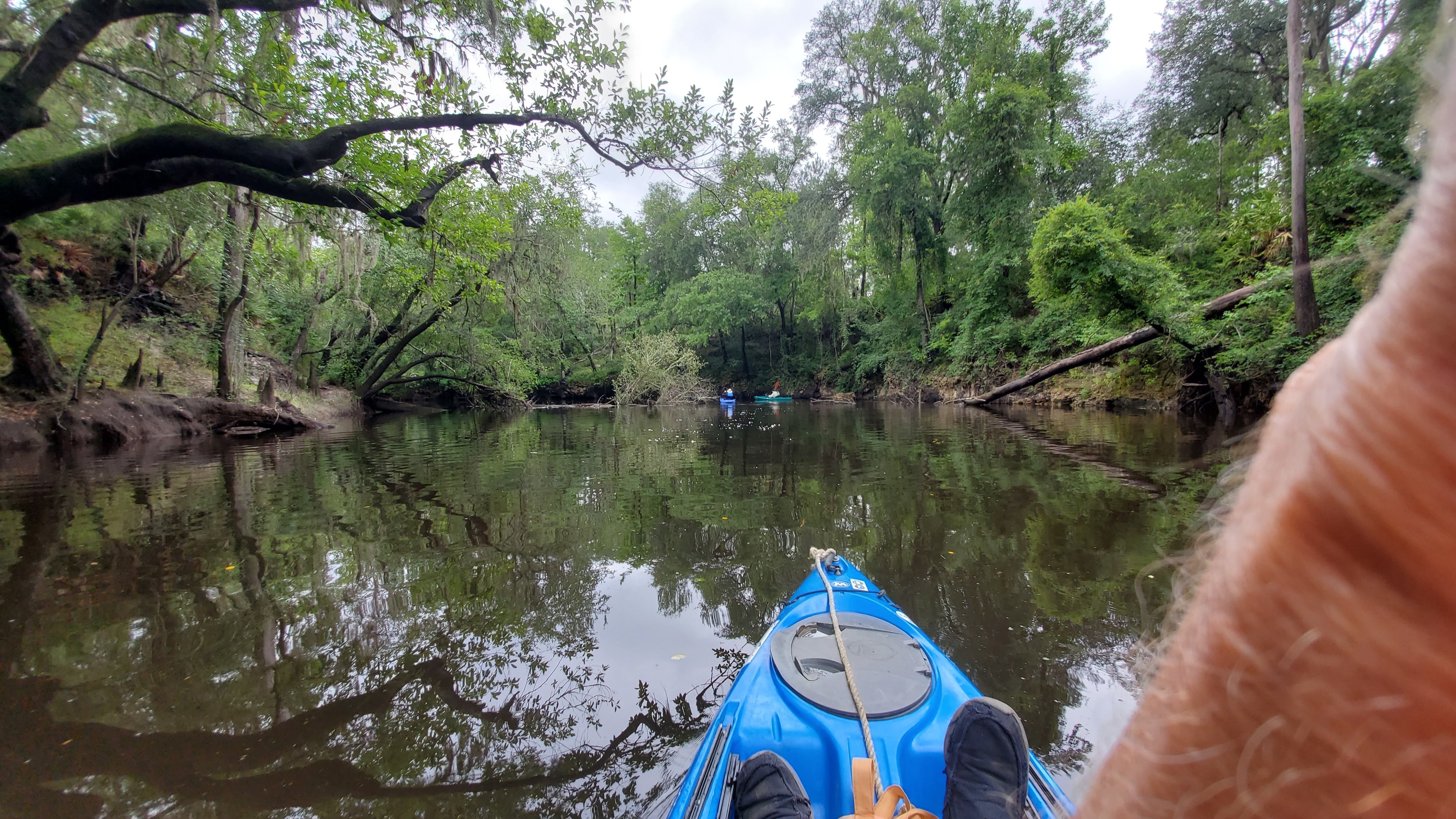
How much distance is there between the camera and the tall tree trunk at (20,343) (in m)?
7.82

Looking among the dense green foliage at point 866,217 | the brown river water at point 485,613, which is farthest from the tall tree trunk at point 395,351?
the brown river water at point 485,613

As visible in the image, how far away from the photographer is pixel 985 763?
5.69ft

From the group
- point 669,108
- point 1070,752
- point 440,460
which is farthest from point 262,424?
point 1070,752

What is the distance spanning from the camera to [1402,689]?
0.97 ft

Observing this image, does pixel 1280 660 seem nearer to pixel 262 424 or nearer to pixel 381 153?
pixel 381 153

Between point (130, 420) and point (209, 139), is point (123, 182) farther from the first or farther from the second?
point (130, 420)

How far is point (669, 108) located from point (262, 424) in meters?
11.5

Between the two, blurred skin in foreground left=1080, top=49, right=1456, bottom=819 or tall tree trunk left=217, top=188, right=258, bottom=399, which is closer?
blurred skin in foreground left=1080, top=49, right=1456, bottom=819

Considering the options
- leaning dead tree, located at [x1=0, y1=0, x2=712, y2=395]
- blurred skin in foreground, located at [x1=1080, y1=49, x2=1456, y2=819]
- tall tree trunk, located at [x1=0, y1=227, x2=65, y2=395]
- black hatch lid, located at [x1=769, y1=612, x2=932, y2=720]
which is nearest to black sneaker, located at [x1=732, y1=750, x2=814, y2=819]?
black hatch lid, located at [x1=769, y1=612, x2=932, y2=720]

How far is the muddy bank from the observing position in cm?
855

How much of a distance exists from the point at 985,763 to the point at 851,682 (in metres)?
0.48

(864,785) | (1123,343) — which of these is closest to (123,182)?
(864,785)

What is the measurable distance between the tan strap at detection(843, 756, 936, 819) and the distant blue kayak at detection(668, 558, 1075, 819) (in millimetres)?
115

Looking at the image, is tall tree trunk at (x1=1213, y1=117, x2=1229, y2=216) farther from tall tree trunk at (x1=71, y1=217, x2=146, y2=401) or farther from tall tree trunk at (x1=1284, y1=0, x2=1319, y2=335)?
tall tree trunk at (x1=71, y1=217, x2=146, y2=401)
